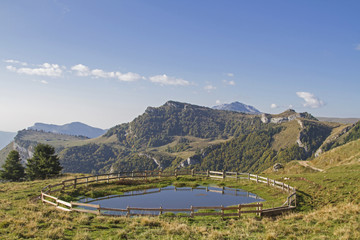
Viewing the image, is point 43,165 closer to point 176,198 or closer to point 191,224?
point 176,198

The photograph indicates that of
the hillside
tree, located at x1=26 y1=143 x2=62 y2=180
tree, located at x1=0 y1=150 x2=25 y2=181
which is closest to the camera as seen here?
the hillside

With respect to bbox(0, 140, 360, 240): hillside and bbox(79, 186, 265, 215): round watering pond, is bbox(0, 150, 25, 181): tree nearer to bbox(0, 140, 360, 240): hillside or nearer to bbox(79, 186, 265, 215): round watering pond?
bbox(0, 140, 360, 240): hillside

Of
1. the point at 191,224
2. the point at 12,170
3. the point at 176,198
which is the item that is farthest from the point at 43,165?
the point at 191,224

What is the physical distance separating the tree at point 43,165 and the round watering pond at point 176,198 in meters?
34.3

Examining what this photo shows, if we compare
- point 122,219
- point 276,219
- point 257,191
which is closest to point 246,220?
point 276,219

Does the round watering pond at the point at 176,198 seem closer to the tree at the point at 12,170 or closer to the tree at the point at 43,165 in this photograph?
the tree at the point at 43,165

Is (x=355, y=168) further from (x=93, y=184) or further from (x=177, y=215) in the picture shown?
(x=93, y=184)

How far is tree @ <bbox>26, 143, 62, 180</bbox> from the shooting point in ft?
198

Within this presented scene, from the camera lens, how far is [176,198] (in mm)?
33156

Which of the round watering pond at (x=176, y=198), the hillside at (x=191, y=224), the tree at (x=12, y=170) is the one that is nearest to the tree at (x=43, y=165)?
the tree at (x=12, y=170)

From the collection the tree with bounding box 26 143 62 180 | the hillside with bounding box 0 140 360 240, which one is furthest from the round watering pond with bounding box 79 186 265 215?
the tree with bounding box 26 143 62 180

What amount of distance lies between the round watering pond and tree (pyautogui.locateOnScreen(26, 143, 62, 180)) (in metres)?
34.3

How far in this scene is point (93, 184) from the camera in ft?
127

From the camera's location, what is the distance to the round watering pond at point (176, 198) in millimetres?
29625
